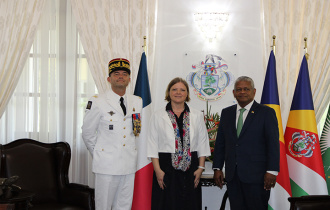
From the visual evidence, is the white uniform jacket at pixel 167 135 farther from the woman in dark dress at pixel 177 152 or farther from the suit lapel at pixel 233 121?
the suit lapel at pixel 233 121

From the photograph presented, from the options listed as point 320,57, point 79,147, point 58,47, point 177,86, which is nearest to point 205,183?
point 177,86

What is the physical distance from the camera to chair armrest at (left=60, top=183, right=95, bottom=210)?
3115 mm

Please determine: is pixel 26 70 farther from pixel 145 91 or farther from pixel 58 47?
pixel 145 91

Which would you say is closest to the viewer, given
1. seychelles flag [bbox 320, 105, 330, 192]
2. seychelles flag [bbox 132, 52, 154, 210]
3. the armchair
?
the armchair

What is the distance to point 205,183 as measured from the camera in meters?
3.69

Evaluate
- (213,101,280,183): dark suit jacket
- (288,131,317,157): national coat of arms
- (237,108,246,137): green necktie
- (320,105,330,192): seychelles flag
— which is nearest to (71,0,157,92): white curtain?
(237,108,246,137): green necktie

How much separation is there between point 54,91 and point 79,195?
140 centimetres

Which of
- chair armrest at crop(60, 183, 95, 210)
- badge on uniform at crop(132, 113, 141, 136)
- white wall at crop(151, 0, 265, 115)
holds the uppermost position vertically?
white wall at crop(151, 0, 265, 115)

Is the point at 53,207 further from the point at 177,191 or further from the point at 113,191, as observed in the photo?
the point at 177,191

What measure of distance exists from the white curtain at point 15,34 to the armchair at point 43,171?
81cm

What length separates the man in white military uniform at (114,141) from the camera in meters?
2.97

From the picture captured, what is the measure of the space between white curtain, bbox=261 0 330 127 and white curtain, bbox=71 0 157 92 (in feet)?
4.36

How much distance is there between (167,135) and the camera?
9.73 feet

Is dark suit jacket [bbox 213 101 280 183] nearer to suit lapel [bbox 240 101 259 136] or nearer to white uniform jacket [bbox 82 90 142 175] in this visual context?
suit lapel [bbox 240 101 259 136]
